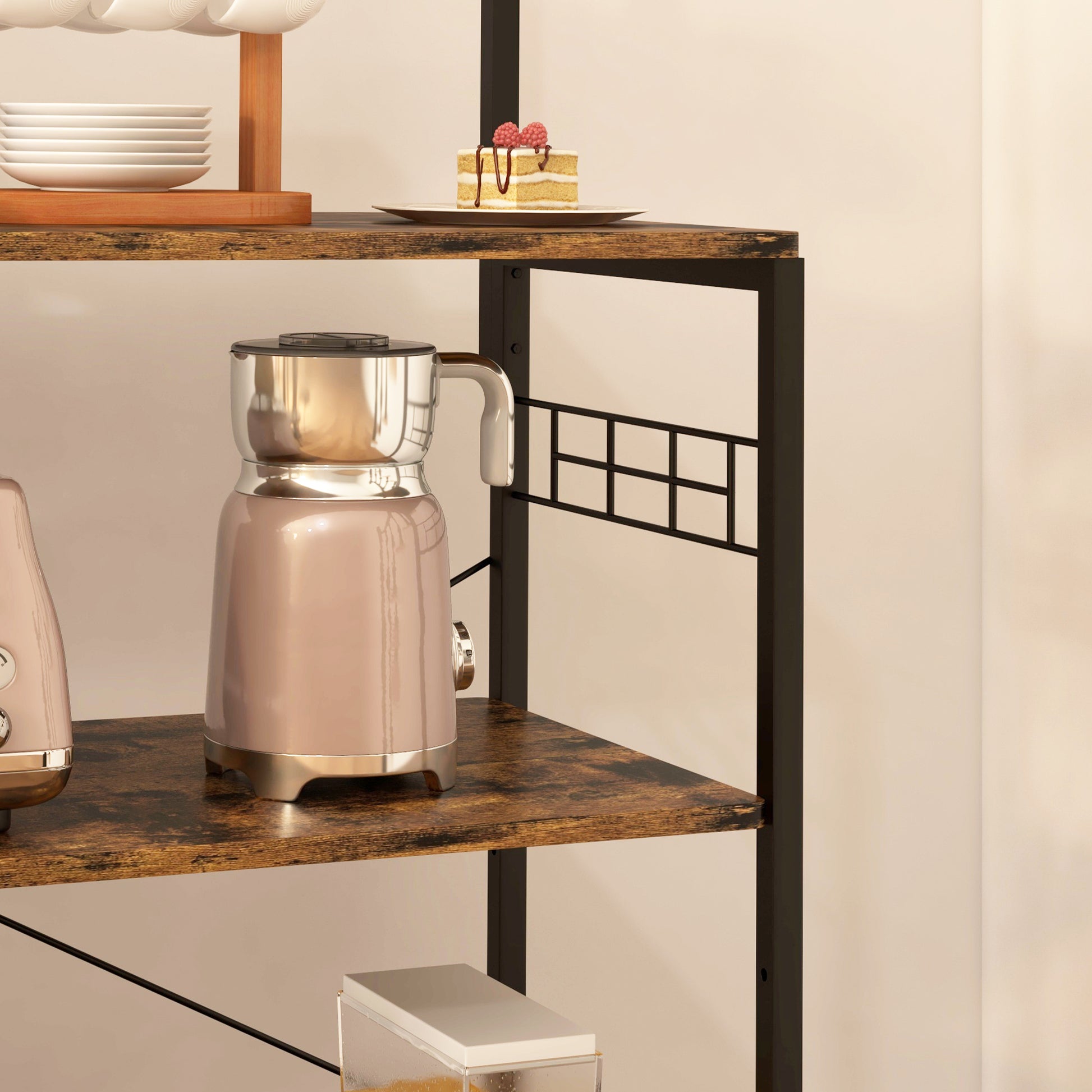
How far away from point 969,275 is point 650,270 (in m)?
0.78

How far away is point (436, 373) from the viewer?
1.29 meters

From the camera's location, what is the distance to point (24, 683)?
1.16m

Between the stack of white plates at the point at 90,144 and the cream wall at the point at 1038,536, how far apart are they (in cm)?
115

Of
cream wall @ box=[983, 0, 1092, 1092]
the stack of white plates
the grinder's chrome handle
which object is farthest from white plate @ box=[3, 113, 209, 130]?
cream wall @ box=[983, 0, 1092, 1092]

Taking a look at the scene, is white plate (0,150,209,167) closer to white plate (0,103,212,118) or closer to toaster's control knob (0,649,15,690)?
white plate (0,103,212,118)

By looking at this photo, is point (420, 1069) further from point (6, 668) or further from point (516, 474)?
point (516, 474)

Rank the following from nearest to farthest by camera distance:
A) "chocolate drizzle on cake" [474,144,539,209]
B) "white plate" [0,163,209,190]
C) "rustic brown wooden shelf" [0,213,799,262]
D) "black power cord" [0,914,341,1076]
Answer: "rustic brown wooden shelf" [0,213,799,262] → "white plate" [0,163,209,190] → "chocolate drizzle on cake" [474,144,539,209] → "black power cord" [0,914,341,1076]

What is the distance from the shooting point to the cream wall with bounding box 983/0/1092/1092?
2010 mm

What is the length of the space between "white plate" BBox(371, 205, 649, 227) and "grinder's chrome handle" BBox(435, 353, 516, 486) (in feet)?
0.36

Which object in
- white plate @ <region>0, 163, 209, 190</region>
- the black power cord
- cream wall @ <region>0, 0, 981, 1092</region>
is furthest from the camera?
cream wall @ <region>0, 0, 981, 1092</region>

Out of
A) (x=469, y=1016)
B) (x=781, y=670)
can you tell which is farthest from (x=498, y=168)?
(x=469, y=1016)

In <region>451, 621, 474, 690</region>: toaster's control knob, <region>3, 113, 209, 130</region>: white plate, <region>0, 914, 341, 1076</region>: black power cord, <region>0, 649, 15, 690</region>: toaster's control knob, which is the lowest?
<region>0, 914, 341, 1076</region>: black power cord

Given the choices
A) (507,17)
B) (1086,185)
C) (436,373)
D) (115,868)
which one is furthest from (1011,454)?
(115,868)

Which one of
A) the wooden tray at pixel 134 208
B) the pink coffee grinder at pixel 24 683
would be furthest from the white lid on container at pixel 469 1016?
the wooden tray at pixel 134 208
